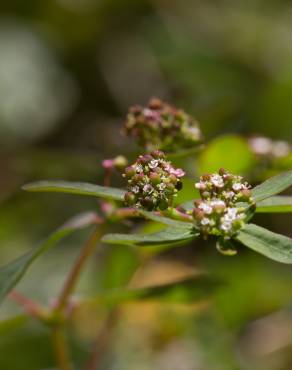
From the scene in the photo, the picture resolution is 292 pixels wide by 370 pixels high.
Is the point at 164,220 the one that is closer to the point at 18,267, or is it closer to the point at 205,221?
the point at 205,221

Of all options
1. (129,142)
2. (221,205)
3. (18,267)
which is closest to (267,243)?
(221,205)

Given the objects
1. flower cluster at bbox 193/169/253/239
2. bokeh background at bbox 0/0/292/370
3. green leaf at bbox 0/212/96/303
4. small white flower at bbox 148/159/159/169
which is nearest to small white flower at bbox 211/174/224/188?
flower cluster at bbox 193/169/253/239

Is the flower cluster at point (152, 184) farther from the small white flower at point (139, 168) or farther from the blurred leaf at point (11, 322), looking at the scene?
the blurred leaf at point (11, 322)

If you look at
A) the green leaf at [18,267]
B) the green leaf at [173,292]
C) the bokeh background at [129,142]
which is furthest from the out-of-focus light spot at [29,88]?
the green leaf at [18,267]

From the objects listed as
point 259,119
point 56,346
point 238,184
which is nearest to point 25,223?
point 259,119

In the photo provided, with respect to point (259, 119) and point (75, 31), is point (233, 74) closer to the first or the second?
point (259, 119)
